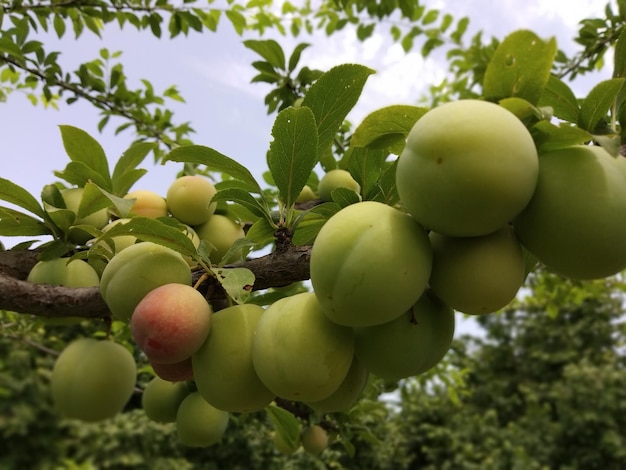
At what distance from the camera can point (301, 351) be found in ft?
1.81

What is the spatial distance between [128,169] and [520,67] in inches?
34.7

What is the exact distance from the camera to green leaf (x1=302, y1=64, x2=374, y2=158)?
666 millimetres

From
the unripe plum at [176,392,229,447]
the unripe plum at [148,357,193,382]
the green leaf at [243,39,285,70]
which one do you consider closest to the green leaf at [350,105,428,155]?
the unripe plum at [148,357,193,382]

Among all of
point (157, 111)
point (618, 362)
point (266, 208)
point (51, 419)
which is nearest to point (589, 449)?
point (618, 362)

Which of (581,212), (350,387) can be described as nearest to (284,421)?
(350,387)

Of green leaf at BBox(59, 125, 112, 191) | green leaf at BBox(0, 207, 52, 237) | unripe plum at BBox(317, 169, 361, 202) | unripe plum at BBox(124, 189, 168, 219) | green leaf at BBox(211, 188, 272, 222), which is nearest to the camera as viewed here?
green leaf at BBox(211, 188, 272, 222)

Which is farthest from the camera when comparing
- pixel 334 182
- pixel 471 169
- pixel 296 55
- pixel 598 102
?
pixel 296 55

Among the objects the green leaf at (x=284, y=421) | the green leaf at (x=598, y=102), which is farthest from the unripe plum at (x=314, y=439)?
the green leaf at (x=598, y=102)

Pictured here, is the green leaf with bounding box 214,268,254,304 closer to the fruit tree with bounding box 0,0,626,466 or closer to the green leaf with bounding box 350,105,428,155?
the fruit tree with bounding box 0,0,626,466

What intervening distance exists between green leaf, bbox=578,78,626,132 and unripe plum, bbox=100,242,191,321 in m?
0.54

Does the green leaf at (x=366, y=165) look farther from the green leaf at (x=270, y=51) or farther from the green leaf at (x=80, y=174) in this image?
the green leaf at (x=270, y=51)

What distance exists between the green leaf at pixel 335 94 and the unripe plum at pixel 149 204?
0.55 meters

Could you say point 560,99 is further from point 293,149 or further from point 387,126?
point 293,149

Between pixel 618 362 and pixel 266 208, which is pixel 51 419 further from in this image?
pixel 618 362
